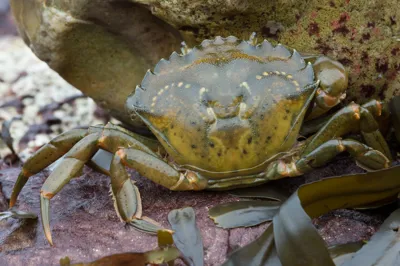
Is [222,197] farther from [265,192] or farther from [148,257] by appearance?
[148,257]

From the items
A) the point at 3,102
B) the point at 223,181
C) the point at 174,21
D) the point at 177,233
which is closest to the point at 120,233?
the point at 177,233

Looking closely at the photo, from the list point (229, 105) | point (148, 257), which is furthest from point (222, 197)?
point (148, 257)

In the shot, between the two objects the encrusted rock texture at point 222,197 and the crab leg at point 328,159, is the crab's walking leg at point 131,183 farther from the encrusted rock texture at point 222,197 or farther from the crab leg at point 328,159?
the crab leg at point 328,159

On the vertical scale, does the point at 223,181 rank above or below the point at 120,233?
above

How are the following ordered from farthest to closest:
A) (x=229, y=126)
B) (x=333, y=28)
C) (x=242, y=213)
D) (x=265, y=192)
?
1. (x=333, y=28)
2. (x=265, y=192)
3. (x=229, y=126)
4. (x=242, y=213)

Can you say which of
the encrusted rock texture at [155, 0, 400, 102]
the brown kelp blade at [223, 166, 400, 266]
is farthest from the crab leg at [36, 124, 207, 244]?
the encrusted rock texture at [155, 0, 400, 102]

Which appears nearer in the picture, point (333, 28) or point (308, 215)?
point (308, 215)

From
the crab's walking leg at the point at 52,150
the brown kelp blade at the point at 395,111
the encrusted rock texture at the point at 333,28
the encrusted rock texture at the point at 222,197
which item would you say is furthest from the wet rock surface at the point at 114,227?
Result: the encrusted rock texture at the point at 333,28

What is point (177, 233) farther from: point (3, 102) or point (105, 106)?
point (3, 102)
